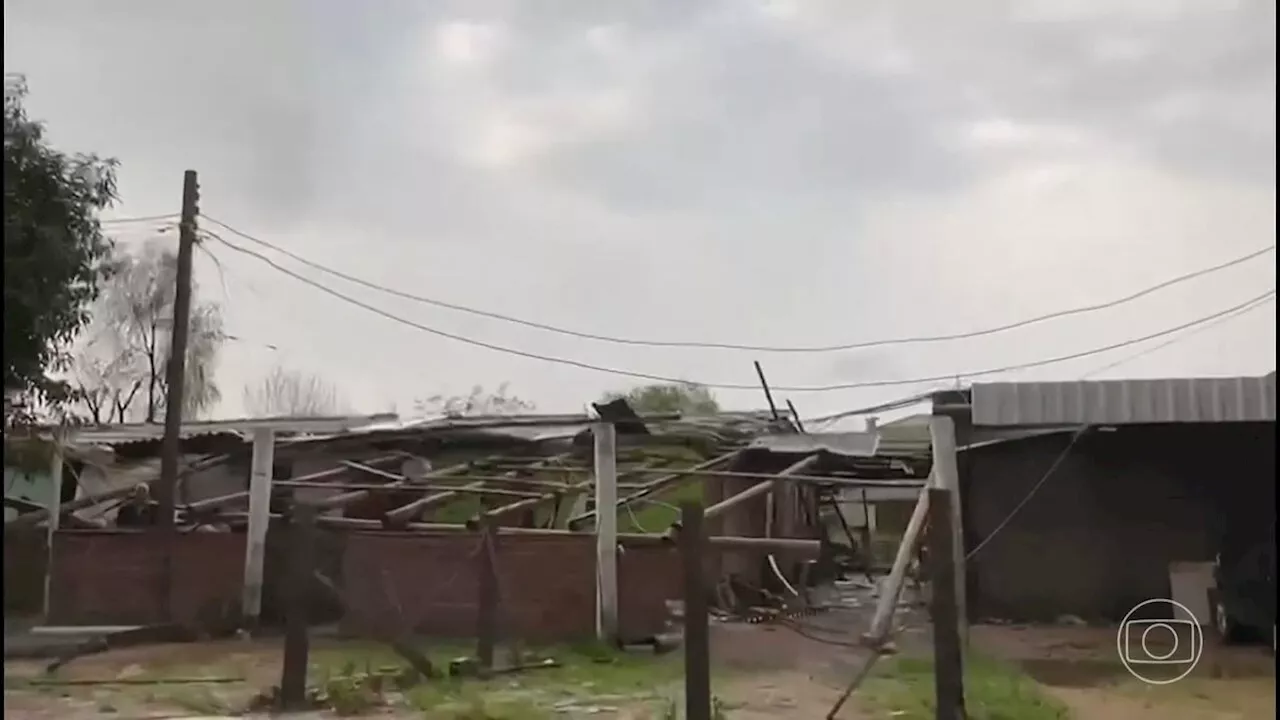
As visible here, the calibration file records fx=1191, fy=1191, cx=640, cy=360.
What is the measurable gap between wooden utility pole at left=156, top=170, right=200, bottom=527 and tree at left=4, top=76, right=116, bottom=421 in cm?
422

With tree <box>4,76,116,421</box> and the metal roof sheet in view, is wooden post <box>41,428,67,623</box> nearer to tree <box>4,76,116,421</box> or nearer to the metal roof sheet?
tree <box>4,76,116,421</box>

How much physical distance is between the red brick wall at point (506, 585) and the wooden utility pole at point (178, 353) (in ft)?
6.83

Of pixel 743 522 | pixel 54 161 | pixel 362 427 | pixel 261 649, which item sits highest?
pixel 54 161

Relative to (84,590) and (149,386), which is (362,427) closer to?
(84,590)

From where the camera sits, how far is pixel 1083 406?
402 inches

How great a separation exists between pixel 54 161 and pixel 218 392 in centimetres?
820

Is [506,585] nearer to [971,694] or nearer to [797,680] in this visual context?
[797,680]

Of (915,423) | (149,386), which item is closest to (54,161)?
(149,386)

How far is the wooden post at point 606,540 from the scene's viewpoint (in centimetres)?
1012

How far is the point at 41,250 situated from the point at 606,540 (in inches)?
203

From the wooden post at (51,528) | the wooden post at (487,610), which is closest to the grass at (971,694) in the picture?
the wooden post at (487,610)

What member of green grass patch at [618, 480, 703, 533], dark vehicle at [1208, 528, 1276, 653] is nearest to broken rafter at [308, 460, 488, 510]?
green grass patch at [618, 480, 703, 533]

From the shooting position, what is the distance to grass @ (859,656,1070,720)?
6562mm

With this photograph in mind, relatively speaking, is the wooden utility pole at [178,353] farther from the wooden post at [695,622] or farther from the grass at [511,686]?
the wooden post at [695,622]
